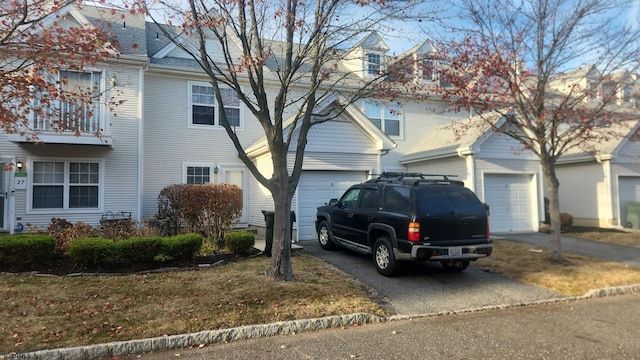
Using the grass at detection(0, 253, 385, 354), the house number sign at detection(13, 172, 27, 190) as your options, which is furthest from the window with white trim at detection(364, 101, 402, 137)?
the house number sign at detection(13, 172, 27, 190)

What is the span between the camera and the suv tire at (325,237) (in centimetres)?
1090

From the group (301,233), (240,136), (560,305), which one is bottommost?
(560,305)

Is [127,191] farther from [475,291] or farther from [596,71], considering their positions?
[596,71]

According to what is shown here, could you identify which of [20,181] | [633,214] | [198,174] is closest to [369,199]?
[198,174]

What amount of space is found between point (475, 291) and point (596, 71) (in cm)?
677

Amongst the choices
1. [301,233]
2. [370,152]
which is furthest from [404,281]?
[370,152]

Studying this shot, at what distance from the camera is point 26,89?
6.32 meters

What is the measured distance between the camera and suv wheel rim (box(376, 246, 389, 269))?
834 centimetres

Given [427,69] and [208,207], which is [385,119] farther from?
[208,207]

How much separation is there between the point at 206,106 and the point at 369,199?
326 inches

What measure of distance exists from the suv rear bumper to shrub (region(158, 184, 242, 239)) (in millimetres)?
5145

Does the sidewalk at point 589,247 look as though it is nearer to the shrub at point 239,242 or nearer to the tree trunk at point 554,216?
the tree trunk at point 554,216

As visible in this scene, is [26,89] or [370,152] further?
[370,152]

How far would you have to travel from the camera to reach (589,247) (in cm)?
1269
